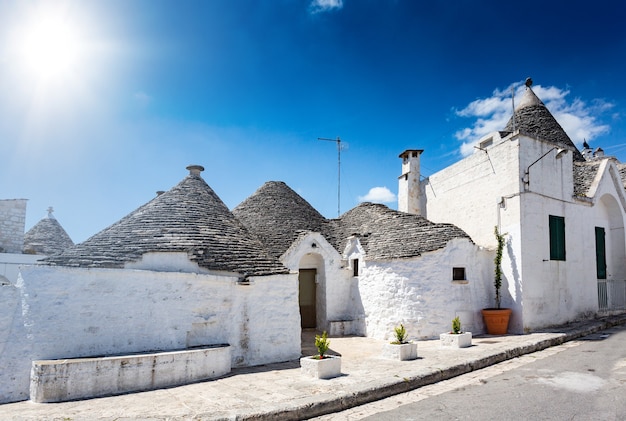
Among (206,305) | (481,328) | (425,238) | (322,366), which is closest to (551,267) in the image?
(481,328)

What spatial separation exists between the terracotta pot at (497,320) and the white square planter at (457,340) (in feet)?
6.67

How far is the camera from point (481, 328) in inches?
483

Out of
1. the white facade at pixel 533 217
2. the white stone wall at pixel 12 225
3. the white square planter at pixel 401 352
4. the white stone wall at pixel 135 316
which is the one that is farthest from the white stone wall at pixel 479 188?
the white stone wall at pixel 12 225

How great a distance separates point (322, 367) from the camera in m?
7.33

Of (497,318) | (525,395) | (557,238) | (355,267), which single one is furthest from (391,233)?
(525,395)

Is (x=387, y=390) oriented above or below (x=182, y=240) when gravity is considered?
below

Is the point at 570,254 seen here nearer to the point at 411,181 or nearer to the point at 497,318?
the point at 497,318

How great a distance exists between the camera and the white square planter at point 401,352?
28.9ft

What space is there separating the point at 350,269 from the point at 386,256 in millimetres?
2079

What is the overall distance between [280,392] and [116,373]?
8.56 feet

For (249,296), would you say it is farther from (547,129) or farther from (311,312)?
(547,129)

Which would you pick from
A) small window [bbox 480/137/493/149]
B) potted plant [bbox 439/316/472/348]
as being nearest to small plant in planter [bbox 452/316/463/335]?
potted plant [bbox 439/316/472/348]

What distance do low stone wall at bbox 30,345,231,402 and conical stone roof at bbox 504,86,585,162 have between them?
47.1 feet

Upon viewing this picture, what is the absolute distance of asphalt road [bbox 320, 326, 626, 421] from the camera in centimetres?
558
